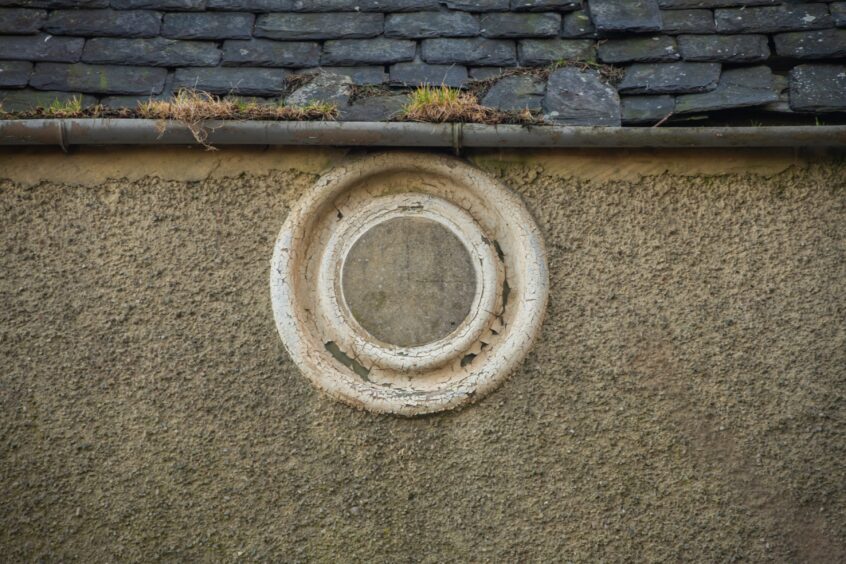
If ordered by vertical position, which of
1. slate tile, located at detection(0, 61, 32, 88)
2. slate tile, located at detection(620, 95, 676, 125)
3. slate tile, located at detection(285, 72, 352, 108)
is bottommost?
slate tile, located at detection(620, 95, 676, 125)

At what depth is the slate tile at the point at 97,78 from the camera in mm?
3662

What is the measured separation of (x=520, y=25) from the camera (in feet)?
12.3

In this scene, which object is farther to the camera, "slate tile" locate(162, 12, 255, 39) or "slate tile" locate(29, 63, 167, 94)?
"slate tile" locate(162, 12, 255, 39)

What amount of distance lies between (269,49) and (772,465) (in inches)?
104

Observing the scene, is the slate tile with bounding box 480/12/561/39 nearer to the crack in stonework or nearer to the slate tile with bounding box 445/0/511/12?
the slate tile with bounding box 445/0/511/12

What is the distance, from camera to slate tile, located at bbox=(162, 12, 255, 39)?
12.4 feet

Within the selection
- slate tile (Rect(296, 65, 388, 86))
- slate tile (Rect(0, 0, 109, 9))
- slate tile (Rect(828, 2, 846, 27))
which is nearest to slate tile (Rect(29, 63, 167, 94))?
slate tile (Rect(0, 0, 109, 9))

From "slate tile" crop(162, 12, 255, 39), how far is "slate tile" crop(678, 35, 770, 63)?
1.86 metres

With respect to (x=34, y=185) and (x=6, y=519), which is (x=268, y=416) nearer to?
(x=6, y=519)

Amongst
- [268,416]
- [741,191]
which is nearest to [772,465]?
[741,191]

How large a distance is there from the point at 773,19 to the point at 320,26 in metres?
1.92

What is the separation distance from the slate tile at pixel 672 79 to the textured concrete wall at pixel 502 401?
0.86ft

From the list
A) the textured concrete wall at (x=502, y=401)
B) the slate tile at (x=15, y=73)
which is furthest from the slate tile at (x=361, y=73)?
the slate tile at (x=15, y=73)

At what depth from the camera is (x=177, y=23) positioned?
3.85 m
